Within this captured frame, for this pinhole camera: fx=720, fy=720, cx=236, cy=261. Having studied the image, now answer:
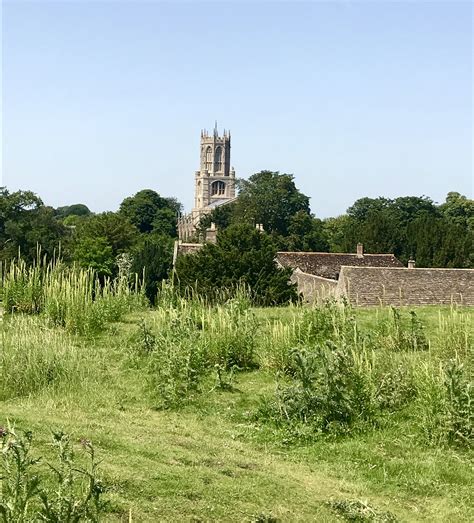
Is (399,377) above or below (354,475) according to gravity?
above

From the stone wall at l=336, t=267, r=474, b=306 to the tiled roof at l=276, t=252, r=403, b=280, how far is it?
9.29 meters

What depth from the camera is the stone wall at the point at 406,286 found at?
22.2 m

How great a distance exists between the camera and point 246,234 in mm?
27141

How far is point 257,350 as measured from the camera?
485 inches

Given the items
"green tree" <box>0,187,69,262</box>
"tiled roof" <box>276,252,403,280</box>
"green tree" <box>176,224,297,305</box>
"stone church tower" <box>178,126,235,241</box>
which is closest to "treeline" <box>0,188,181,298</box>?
"green tree" <box>0,187,69,262</box>

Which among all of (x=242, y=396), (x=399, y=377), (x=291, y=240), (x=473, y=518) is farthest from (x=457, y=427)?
(x=291, y=240)

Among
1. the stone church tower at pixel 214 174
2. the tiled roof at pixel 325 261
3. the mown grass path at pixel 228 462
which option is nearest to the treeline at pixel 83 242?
the tiled roof at pixel 325 261

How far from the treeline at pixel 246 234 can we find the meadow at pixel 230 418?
5.76 m

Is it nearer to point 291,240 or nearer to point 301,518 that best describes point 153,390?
point 301,518

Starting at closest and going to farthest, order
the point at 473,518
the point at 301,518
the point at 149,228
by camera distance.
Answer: the point at 301,518, the point at 473,518, the point at 149,228

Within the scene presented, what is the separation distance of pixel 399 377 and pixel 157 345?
381cm

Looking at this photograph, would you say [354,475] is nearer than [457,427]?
Yes

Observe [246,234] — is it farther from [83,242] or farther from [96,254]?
[83,242]

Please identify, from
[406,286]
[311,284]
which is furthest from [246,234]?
[406,286]
